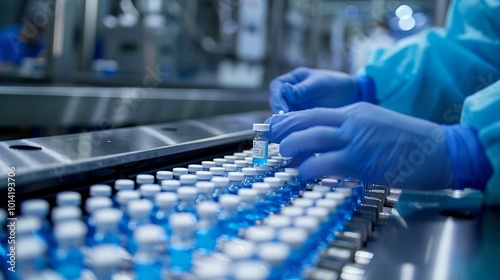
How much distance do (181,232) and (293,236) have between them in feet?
0.37

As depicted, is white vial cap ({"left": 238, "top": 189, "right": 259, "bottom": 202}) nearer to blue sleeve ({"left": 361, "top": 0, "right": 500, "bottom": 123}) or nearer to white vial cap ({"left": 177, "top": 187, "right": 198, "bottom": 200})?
white vial cap ({"left": 177, "top": 187, "right": 198, "bottom": 200})

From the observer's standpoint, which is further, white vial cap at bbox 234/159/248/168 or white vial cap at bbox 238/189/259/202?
white vial cap at bbox 234/159/248/168

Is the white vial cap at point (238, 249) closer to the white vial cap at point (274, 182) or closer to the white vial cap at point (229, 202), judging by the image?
the white vial cap at point (229, 202)

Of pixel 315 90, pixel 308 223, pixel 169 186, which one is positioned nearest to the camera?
pixel 308 223

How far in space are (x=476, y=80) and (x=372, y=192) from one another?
2.47 ft

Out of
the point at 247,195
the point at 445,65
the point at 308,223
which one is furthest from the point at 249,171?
the point at 445,65

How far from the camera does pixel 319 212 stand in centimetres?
50

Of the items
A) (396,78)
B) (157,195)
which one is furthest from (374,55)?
(157,195)

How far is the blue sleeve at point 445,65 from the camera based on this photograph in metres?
1.19

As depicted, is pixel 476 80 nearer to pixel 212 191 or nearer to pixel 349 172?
pixel 349 172

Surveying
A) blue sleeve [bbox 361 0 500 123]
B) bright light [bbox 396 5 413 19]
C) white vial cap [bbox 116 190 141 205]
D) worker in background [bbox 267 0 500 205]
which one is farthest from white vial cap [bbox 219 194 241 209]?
bright light [bbox 396 5 413 19]

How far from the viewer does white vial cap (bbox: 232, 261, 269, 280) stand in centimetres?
35

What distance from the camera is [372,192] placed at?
719mm

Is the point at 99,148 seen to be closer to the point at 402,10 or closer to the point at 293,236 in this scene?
the point at 293,236
